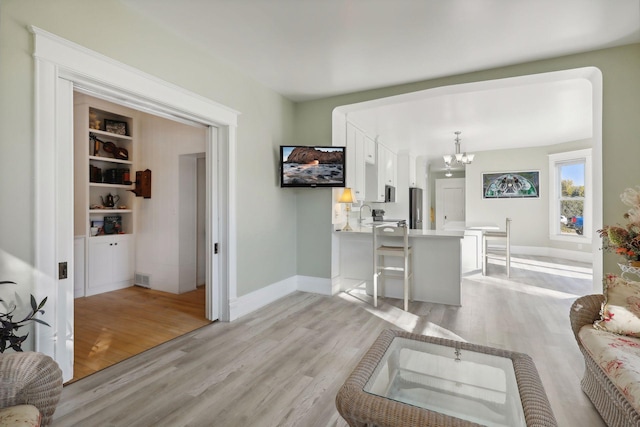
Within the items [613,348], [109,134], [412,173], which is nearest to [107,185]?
[109,134]

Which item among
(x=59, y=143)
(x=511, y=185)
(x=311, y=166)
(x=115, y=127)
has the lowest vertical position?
(x=59, y=143)

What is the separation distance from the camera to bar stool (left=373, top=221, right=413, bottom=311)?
356 cm

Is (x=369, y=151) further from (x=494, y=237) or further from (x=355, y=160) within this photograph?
(x=494, y=237)

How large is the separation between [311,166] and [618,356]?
309 cm

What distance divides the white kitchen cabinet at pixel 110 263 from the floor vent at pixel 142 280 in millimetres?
90

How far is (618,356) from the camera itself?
4.90 feet

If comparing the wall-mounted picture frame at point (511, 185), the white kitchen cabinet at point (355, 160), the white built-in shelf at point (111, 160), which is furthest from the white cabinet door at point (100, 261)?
the wall-mounted picture frame at point (511, 185)

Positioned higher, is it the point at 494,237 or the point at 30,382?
the point at 494,237

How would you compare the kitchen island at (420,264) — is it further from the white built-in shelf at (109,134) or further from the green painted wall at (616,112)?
the white built-in shelf at (109,134)

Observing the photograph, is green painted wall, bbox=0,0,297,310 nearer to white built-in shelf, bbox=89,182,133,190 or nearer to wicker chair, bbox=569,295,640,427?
white built-in shelf, bbox=89,182,133,190

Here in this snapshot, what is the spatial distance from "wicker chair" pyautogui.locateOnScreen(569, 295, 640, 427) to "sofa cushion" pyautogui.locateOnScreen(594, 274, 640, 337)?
0.07m

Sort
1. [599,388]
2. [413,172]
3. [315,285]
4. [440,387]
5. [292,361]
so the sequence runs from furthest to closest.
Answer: [413,172] → [315,285] → [292,361] → [599,388] → [440,387]

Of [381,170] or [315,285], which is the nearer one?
[315,285]

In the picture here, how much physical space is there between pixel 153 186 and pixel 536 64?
4.93m
